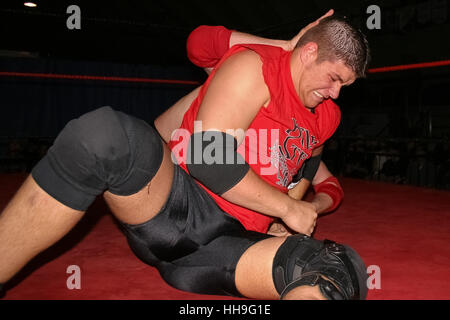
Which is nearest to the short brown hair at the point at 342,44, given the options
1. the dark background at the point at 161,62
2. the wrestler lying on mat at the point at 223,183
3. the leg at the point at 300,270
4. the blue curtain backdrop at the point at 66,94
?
the wrestler lying on mat at the point at 223,183

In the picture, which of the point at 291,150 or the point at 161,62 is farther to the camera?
the point at 161,62

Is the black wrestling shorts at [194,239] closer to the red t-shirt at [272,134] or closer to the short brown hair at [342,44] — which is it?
the red t-shirt at [272,134]

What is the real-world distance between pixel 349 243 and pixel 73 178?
1117mm

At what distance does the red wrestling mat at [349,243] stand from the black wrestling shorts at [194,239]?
0.33ft

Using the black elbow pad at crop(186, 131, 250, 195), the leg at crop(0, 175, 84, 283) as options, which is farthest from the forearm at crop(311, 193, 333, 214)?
the leg at crop(0, 175, 84, 283)

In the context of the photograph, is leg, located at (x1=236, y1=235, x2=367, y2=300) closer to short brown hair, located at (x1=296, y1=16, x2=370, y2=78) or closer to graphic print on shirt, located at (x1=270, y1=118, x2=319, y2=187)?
graphic print on shirt, located at (x1=270, y1=118, x2=319, y2=187)

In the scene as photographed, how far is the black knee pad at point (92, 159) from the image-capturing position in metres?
0.78

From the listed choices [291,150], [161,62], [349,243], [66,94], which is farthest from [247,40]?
[161,62]

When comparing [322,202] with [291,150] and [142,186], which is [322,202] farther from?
[142,186]

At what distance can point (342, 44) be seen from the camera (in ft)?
3.38

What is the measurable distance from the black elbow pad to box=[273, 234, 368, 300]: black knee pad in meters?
0.18

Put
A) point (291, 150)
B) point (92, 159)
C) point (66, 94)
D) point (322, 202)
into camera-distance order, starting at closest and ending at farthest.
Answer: point (92, 159), point (291, 150), point (322, 202), point (66, 94)

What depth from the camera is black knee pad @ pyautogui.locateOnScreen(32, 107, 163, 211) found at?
784 millimetres
